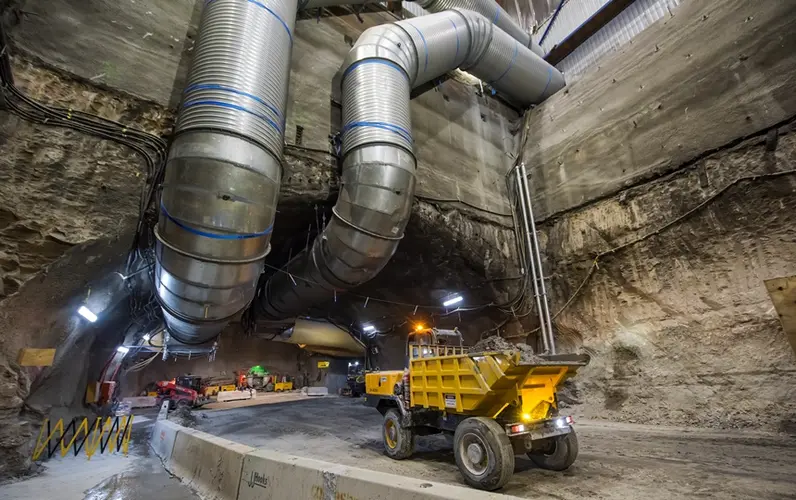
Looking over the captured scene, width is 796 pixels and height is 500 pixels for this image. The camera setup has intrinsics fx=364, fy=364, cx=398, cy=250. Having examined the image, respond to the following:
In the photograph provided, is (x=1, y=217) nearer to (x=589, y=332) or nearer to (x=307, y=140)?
(x=307, y=140)

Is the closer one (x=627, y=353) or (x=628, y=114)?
(x=627, y=353)

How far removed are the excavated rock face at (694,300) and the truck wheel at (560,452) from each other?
3657 millimetres

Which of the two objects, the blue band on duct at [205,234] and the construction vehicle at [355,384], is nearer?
the blue band on duct at [205,234]

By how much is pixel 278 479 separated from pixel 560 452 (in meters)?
3.13

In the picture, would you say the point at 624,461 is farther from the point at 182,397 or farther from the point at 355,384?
the point at 182,397

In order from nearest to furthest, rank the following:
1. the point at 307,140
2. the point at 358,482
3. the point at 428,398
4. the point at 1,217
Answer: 1. the point at 358,482
2. the point at 1,217
3. the point at 428,398
4. the point at 307,140

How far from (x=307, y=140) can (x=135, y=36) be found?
3.01 meters

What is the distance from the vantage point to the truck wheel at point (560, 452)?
4.20m

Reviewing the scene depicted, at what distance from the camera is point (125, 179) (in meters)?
4.91

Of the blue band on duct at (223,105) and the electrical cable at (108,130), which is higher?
the blue band on duct at (223,105)

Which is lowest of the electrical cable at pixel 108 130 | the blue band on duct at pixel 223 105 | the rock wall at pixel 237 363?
the rock wall at pixel 237 363

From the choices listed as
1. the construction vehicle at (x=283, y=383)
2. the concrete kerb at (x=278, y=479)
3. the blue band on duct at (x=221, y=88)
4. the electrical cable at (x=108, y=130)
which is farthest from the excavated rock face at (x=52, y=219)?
the construction vehicle at (x=283, y=383)

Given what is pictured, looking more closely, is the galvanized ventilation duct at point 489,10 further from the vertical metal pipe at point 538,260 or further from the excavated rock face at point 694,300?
the excavated rock face at point 694,300

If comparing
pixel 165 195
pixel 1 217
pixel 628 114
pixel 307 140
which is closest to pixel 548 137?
pixel 628 114
